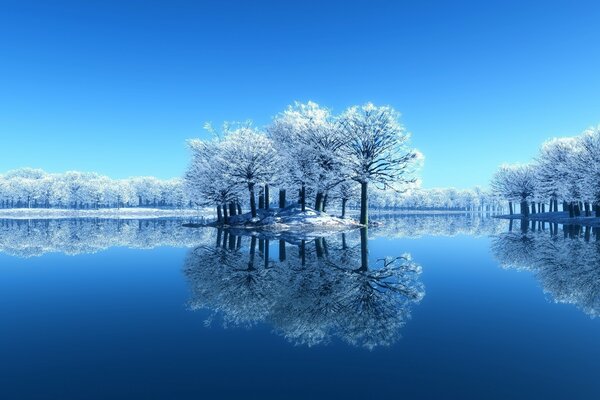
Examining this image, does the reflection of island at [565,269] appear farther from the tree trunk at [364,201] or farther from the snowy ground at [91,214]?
the snowy ground at [91,214]

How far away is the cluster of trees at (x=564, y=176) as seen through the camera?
5425 cm

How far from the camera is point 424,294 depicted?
12445 mm

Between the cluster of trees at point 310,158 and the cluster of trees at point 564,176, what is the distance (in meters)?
29.8

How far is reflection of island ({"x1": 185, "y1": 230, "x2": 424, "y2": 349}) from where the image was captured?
888 cm

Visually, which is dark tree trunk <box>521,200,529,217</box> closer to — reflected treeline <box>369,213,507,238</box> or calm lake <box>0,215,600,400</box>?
reflected treeline <box>369,213,507,238</box>

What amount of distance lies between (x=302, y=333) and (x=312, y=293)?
134 inches

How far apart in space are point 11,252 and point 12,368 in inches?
923

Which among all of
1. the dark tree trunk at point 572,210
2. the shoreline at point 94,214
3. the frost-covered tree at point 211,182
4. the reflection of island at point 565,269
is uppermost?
the frost-covered tree at point 211,182

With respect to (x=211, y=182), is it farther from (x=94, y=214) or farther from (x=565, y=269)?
(x=94, y=214)

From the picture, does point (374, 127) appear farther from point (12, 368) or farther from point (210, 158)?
point (12, 368)

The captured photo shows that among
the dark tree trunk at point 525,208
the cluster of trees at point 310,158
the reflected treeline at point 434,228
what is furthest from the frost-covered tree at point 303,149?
the dark tree trunk at point 525,208

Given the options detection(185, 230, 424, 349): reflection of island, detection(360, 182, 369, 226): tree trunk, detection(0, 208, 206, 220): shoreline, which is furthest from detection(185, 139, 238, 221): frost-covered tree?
detection(0, 208, 206, 220): shoreline

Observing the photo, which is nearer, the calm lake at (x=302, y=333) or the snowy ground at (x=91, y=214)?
the calm lake at (x=302, y=333)

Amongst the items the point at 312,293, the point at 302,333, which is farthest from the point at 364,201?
the point at 302,333
